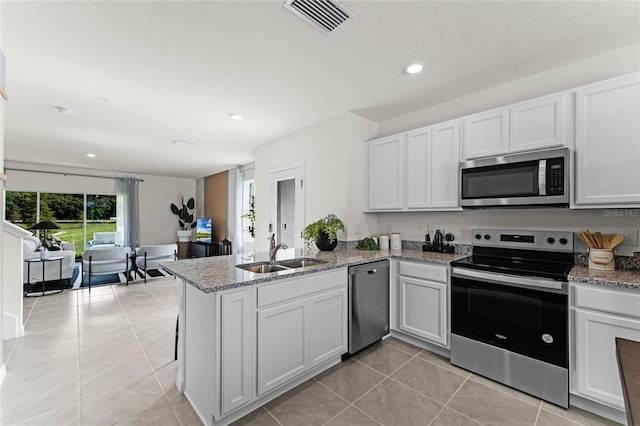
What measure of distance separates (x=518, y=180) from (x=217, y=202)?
7069 mm

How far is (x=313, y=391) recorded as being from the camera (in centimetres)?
208

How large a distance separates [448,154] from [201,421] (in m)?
2.96

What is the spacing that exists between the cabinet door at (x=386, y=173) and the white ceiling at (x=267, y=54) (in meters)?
0.42

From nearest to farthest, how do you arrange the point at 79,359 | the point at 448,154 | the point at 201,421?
the point at 201,421
the point at 79,359
the point at 448,154

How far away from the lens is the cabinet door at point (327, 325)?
2.20 metres

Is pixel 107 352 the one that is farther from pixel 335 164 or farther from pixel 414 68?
pixel 414 68

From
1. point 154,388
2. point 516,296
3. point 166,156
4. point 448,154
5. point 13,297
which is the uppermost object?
point 166,156

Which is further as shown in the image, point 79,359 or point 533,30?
point 79,359

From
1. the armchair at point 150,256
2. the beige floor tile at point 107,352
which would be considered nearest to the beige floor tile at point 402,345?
the beige floor tile at point 107,352

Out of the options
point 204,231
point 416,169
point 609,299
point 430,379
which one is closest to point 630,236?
point 609,299

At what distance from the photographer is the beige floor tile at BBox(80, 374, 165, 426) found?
1.81 meters

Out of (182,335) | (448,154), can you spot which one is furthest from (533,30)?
(182,335)

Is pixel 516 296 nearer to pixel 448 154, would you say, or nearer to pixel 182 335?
pixel 448 154

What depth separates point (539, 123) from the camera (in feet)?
7.46
